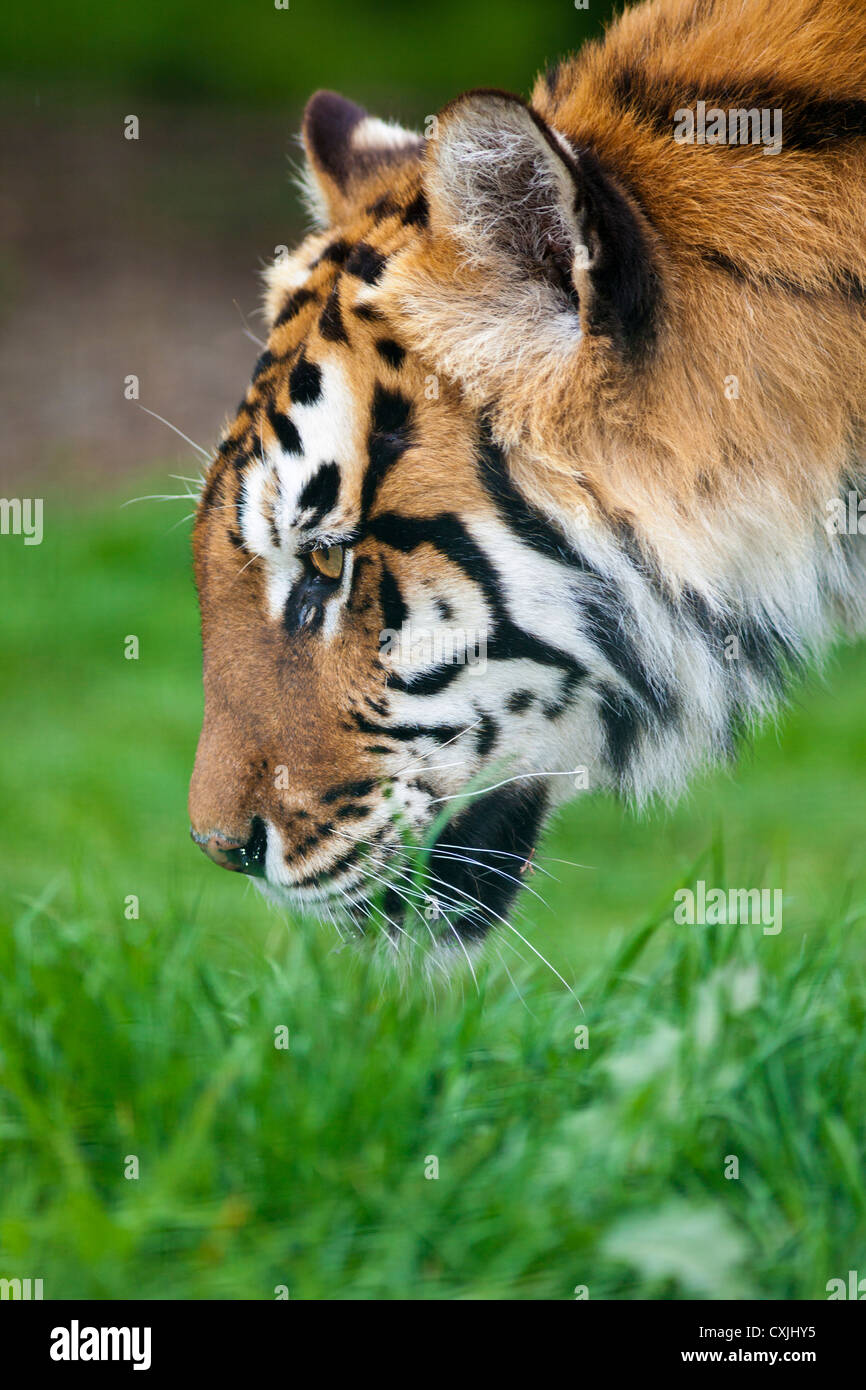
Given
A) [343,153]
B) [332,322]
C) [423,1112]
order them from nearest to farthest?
[423,1112] → [332,322] → [343,153]

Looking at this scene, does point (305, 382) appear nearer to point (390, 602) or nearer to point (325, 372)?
point (325, 372)

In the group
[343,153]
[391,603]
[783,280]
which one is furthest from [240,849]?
[343,153]

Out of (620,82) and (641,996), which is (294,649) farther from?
(620,82)

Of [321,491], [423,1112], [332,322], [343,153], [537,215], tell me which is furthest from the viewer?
[343,153]

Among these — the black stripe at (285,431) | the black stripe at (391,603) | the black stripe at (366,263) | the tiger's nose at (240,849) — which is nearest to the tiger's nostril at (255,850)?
the tiger's nose at (240,849)

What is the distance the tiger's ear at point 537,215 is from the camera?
2.25 meters

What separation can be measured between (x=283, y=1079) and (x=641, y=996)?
0.70 m

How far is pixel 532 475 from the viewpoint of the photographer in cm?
244

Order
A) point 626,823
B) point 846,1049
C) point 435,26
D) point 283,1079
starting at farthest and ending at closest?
1. point 435,26
2. point 626,823
3. point 846,1049
4. point 283,1079

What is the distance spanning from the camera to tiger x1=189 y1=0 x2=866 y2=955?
94.8 inches

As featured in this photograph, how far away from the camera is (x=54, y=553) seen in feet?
26.8

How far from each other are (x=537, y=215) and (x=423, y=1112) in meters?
1.46

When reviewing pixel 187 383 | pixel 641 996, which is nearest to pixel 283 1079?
pixel 641 996

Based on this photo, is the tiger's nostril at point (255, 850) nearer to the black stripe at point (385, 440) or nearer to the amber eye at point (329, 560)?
the amber eye at point (329, 560)
